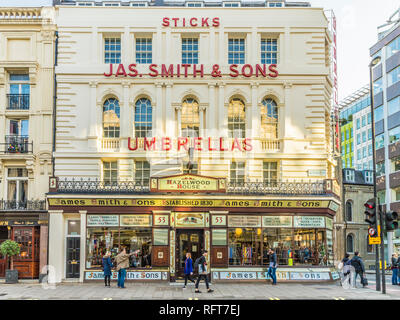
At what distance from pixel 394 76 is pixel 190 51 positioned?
31302mm

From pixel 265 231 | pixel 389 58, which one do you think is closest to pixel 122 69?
pixel 265 231

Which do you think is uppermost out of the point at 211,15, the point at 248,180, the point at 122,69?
the point at 211,15

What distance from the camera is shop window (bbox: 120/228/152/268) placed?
28969mm

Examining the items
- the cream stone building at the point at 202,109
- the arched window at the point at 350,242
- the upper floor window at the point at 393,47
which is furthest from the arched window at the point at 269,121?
the arched window at the point at 350,242

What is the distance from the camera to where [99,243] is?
2922 centimetres

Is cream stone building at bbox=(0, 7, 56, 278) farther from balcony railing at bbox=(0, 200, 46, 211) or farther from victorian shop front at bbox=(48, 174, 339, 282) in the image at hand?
victorian shop front at bbox=(48, 174, 339, 282)

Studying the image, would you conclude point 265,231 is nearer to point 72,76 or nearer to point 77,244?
point 77,244

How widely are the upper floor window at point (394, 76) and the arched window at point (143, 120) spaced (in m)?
32.8

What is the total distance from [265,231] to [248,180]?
132 inches

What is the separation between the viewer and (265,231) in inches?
1155

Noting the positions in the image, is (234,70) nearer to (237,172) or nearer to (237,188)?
(237,172)

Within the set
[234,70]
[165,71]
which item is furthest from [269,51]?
[165,71]

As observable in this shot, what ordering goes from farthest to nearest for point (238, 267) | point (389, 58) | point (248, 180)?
point (389, 58) < point (248, 180) < point (238, 267)

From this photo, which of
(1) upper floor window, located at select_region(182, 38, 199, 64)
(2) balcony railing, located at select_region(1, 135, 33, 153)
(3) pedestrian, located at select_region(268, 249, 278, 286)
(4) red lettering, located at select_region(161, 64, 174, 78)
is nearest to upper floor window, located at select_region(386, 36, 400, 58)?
(1) upper floor window, located at select_region(182, 38, 199, 64)
